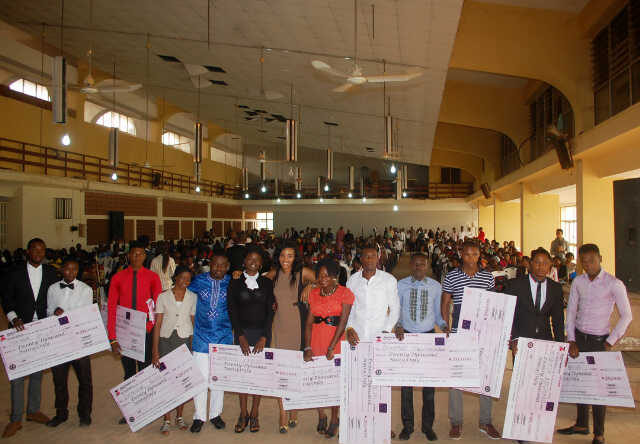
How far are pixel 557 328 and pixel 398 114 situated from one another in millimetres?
9451

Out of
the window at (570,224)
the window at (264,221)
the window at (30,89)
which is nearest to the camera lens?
the window at (30,89)

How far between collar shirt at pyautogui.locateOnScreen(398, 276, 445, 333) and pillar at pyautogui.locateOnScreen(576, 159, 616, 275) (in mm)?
6792

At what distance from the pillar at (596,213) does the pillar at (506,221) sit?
35.4ft

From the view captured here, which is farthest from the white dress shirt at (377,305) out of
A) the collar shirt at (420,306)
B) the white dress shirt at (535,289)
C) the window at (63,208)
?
the window at (63,208)

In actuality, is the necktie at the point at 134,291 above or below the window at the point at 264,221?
below

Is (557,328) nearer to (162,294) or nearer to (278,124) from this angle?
(162,294)

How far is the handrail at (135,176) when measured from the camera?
13.3 metres

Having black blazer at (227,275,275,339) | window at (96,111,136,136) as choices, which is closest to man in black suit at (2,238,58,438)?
black blazer at (227,275,275,339)

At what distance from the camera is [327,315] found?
362 cm

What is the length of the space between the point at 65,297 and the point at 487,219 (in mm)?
22939

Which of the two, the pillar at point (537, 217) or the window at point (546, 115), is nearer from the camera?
the window at point (546, 115)

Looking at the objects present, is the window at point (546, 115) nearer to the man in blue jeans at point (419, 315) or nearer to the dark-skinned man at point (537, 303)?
the dark-skinned man at point (537, 303)

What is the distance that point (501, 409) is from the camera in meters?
4.33

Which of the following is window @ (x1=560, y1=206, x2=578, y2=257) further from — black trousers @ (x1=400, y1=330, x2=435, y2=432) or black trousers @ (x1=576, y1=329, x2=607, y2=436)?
black trousers @ (x1=400, y1=330, x2=435, y2=432)
